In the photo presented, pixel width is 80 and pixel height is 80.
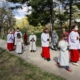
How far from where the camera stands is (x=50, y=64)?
33.9 feet

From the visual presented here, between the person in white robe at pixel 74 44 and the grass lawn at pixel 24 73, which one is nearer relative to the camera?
the grass lawn at pixel 24 73

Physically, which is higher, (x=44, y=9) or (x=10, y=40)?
(x=44, y=9)

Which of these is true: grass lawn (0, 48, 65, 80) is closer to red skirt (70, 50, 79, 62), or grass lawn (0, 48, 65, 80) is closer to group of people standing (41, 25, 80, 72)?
group of people standing (41, 25, 80, 72)

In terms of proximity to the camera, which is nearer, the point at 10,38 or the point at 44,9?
the point at 10,38

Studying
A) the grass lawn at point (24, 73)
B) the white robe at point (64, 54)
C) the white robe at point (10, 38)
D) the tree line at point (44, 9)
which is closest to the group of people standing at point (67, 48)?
the white robe at point (64, 54)

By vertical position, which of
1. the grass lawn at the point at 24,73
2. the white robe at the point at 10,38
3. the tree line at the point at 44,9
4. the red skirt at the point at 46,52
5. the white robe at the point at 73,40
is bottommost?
the grass lawn at the point at 24,73

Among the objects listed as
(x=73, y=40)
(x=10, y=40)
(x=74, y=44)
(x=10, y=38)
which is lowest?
(x=10, y=40)

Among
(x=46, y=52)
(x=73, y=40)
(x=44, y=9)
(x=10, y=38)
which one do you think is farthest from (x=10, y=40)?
(x=44, y=9)

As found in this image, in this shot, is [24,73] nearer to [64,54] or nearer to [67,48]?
[64,54]

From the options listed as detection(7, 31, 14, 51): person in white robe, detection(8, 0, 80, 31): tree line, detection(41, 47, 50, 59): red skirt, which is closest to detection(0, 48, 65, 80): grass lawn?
detection(41, 47, 50, 59): red skirt

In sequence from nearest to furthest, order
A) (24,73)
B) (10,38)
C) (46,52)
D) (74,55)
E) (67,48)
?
(24,73) < (67,48) < (74,55) < (46,52) < (10,38)

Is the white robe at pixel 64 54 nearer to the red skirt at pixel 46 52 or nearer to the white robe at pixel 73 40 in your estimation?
the white robe at pixel 73 40

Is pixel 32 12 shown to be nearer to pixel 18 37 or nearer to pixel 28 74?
pixel 18 37

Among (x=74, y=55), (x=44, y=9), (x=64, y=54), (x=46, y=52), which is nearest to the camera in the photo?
(x=64, y=54)
